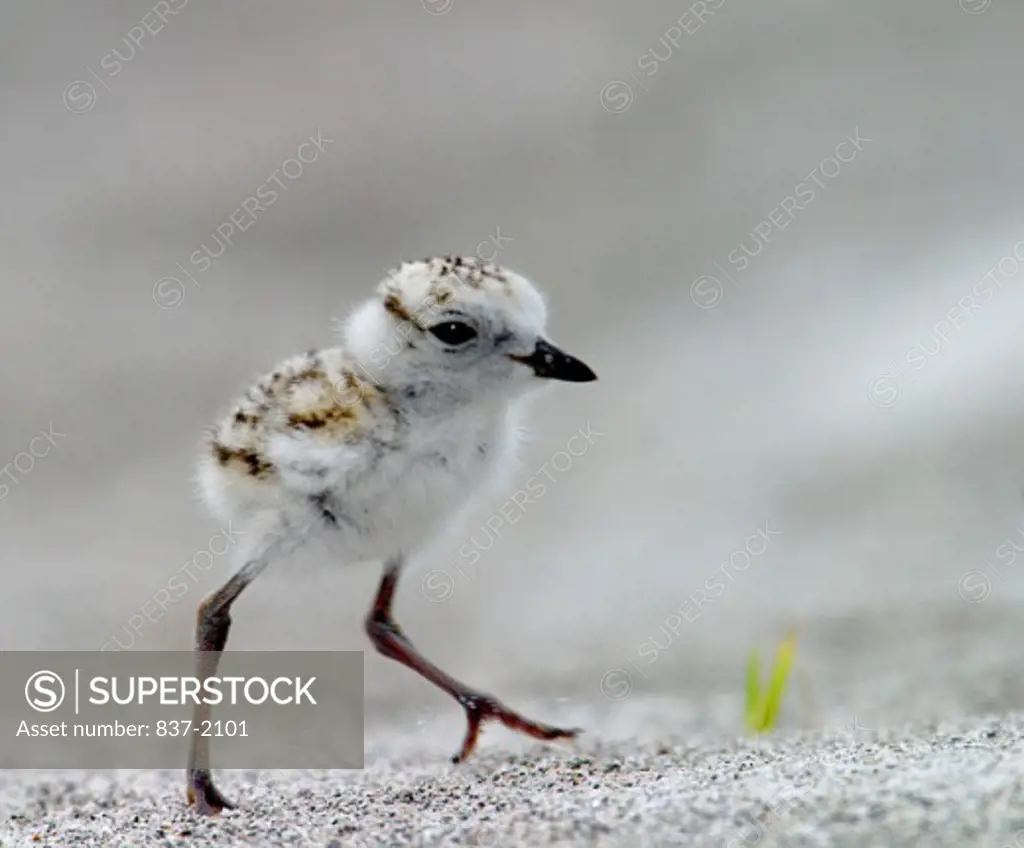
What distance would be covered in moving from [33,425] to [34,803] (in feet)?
11.3

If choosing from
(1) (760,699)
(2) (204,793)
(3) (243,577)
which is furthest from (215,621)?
(1) (760,699)

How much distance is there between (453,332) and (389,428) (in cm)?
21

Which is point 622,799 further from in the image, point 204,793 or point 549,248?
point 549,248

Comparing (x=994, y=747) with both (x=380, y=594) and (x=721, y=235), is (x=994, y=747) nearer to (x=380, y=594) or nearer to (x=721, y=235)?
(x=380, y=594)

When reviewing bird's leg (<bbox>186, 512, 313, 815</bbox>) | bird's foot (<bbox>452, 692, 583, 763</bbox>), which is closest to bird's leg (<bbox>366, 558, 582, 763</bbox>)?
→ bird's foot (<bbox>452, 692, 583, 763</bbox>)

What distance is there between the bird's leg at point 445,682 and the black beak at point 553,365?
538 mm

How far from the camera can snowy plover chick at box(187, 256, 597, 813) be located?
2.29 m

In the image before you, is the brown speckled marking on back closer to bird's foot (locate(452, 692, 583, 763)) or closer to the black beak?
the black beak

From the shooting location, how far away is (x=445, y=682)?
2.52 meters

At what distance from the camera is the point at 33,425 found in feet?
19.0

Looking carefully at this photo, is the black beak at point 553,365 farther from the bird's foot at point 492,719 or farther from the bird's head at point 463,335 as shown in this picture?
the bird's foot at point 492,719

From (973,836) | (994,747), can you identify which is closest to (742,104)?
(994,747)

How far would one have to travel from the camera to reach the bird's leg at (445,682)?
7.96ft

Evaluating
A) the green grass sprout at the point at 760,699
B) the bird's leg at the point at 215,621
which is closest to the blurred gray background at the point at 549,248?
the green grass sprout at the point at 760,699
